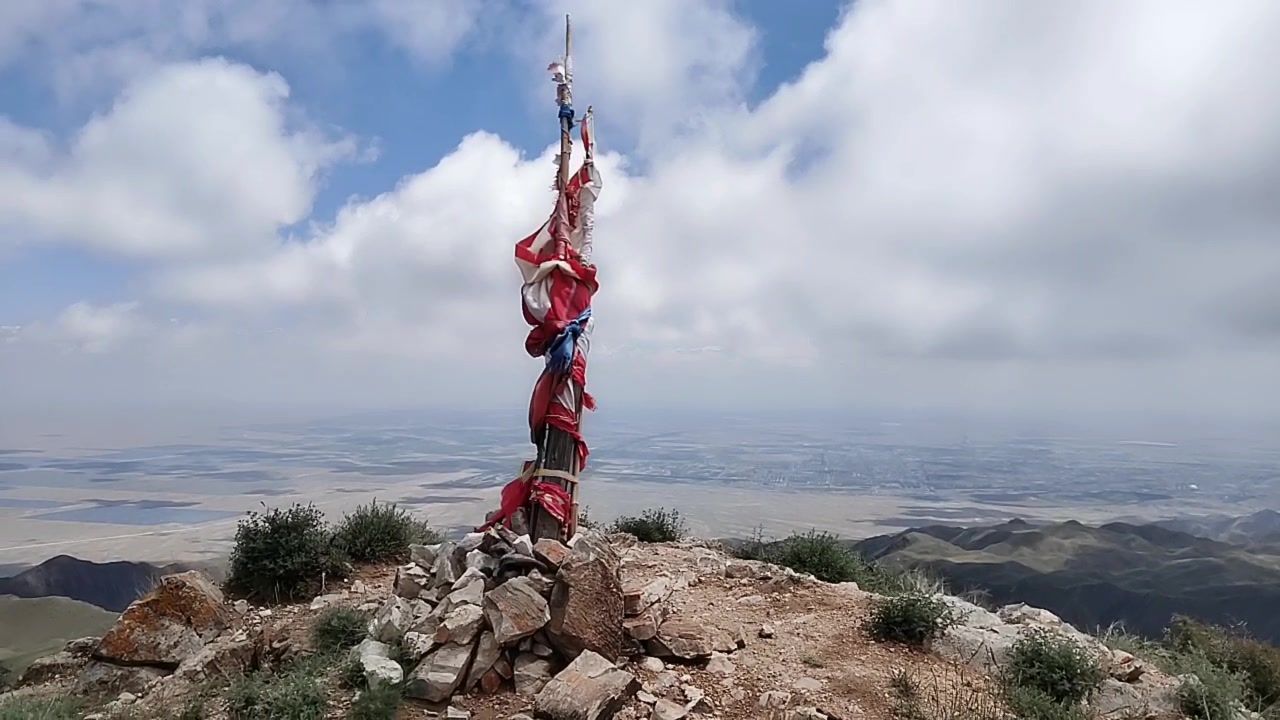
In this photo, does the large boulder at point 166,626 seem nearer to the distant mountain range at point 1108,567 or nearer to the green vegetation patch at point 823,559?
the green vegetation patch at point 823,559

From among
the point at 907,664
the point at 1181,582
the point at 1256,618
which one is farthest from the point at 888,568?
the point at 1181,582

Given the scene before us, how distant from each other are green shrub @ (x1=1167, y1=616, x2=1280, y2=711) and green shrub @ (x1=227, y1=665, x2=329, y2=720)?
7462 mm

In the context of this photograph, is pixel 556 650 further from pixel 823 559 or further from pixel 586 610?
pixel 823 559

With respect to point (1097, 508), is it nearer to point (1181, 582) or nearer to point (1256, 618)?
point (1181, 582)

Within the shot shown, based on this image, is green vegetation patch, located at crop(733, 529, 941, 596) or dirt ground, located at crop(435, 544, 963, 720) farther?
green vegetation patch, located at crop(733, 529, 941, 596)

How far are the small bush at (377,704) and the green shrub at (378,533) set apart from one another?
5221 mm

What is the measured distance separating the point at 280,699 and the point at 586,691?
7.00ft

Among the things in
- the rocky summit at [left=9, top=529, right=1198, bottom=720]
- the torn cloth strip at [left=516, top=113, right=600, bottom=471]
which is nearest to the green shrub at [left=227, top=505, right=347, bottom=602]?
the rocky summit at [left=9, top=529, right=1198, bottom=720]

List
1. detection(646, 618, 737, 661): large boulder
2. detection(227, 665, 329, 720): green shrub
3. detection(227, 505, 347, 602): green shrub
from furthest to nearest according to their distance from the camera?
detection(227, 505, 347, 602): green shrub → detection(646, 618, 737, 661): large boulder → detection(227, 665, 329, 720): green shrub

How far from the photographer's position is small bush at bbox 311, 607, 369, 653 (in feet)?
20.8

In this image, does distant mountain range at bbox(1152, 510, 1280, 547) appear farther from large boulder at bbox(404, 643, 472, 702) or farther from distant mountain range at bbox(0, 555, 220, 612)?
distant mountain range at bbox(0, 555, 220, 612)

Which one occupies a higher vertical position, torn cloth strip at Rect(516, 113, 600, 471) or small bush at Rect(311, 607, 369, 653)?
torn cloth strip at Rect(516, 113, 600, 471)

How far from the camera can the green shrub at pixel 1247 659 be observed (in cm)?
628

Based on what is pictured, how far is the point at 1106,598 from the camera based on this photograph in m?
15.6
